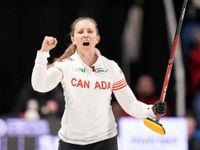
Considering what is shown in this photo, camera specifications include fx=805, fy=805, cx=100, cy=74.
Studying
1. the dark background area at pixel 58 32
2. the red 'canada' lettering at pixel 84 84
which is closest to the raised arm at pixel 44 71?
the red 'canada' lettering at pixel 84 84

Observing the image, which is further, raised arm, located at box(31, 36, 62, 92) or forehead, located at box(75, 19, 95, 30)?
forehead, located at box(75, 19, 95, 30)

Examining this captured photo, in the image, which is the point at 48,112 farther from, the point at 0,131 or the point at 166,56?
the point at 166,56

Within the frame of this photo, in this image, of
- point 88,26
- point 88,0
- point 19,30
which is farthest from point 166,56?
point 88,26

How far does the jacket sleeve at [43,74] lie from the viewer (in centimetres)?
511

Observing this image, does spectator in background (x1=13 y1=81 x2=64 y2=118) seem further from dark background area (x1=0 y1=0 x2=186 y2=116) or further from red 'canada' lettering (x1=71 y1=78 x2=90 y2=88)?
red 'canada' lettering (x1=71 y1=78 x2=90 y2=88)

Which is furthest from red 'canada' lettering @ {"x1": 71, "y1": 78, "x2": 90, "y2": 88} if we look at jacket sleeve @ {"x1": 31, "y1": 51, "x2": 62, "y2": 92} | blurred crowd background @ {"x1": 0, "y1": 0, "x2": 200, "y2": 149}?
blurred crowd background @ {"x1": 0, "y1": 0, "x2": 200, "y2": 149}

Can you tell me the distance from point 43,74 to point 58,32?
514 centimetres

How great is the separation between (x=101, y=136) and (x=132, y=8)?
16.6 ft

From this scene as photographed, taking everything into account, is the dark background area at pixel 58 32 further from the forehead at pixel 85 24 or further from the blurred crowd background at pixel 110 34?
the forehead at pixel 85 24

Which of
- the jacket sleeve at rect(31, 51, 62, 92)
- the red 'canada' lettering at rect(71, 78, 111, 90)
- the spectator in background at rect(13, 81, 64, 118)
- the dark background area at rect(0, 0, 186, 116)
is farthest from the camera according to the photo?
the dark background area at rect(0, 0, 186, 116)

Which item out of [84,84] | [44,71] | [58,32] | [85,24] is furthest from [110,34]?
[44,71]

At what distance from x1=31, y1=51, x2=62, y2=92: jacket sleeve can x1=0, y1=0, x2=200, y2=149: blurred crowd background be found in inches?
188

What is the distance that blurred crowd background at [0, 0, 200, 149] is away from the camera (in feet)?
32.9

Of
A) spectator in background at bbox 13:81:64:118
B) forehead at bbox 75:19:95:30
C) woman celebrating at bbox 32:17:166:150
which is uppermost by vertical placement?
forehead at bbox 75:19:95:30
